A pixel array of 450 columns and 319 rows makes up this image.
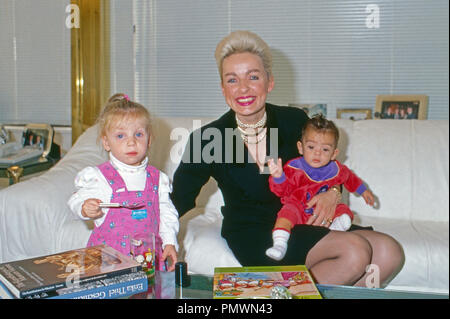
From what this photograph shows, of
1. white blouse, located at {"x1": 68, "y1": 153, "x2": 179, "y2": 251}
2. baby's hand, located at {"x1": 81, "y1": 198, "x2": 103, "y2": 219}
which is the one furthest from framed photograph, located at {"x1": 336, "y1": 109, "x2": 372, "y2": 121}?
baby's hand, located at {"x1": 81, "y1": 198, "x2": 103, "y2": 219}

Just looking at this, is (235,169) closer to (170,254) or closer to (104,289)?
(170,254)

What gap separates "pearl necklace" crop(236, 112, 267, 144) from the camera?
5.48 feet

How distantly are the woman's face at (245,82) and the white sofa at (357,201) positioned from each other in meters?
0.51

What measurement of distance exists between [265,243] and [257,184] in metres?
0.22

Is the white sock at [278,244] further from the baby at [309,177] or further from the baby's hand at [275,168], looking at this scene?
the baby's hand at [275,168]

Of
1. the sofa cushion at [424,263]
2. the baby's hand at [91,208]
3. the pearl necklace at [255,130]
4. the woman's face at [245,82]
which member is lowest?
the sofa cushion at [424,263]

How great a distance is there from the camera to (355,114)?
2664 mm

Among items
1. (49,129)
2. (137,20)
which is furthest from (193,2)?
(49,129)

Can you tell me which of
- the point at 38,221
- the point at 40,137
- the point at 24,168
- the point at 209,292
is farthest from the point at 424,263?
the point at 40,137

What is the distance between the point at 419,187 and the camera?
76.2 inches

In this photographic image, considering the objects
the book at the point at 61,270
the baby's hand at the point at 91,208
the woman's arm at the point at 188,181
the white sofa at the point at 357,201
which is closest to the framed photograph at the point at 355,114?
the white sofa at the point at 357,201

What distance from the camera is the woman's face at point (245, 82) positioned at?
1578 mm

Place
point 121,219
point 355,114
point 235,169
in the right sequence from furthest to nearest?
point 355,114, point 235,169, point 121,219

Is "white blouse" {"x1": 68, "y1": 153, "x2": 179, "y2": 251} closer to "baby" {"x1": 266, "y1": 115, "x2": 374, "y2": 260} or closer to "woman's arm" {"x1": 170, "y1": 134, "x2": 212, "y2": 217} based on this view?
"woman's arm" {"x1": 170, "y1": 134, "x2": 212, "y2": 217}
